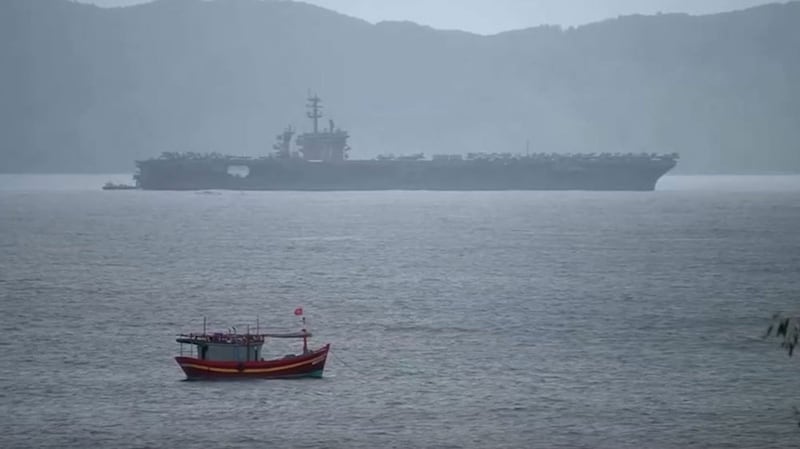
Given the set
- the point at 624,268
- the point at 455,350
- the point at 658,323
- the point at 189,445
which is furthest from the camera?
the point at 624,268

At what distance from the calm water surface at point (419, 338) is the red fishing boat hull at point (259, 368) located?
0.43 m

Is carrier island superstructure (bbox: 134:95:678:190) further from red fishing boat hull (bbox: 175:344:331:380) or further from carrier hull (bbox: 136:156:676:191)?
red fishing boat hull (bbox: 175:344:331:380)

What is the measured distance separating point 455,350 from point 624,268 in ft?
87.9

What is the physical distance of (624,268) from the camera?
2537 inches

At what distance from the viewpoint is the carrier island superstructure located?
156500mm

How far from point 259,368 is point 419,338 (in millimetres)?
7671

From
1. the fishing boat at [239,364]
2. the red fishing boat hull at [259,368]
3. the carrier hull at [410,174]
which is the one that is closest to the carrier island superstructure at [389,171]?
the carrier hull at [410,174]

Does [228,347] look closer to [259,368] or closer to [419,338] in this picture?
[259,368]

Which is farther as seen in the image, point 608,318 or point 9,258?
point 9,258

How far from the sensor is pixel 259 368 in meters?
35.1

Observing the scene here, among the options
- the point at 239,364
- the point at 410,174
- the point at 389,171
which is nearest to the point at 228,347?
the point at 239,364

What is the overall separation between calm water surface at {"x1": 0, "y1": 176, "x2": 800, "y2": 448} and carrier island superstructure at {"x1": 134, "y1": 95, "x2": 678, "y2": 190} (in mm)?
68851

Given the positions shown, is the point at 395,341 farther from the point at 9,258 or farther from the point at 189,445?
the point at 9,258

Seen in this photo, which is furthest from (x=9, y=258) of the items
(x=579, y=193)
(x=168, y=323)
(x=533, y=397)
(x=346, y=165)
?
(x=579, y=193)
